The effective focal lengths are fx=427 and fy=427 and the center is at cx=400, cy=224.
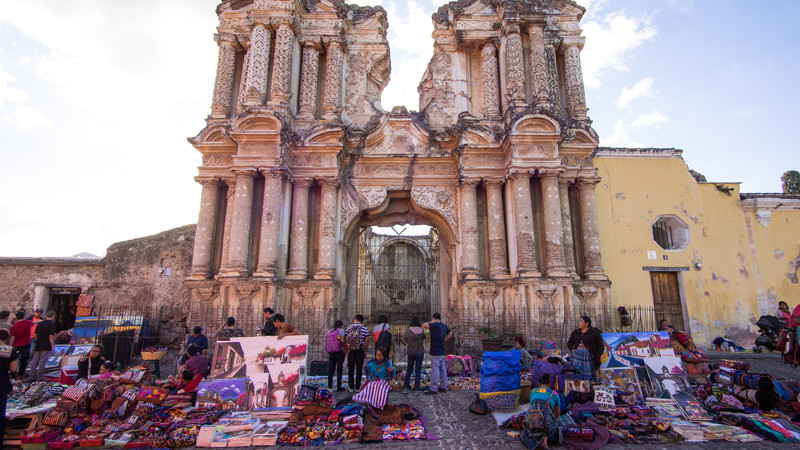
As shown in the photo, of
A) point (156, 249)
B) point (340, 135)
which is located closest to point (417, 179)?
point (340, 135)

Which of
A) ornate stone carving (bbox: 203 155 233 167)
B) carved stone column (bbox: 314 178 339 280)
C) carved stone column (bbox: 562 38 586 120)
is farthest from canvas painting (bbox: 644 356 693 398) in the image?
ornate stone carving (bbox: 203 155 233 167)

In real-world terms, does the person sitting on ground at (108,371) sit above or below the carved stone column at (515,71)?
below

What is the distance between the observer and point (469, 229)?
1127 centimetres

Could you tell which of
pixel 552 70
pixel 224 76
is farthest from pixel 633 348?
pixel 224 76

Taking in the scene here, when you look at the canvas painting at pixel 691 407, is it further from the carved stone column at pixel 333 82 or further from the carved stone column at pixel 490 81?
the carved stone column at pixel 333 82

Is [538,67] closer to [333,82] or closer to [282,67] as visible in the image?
[333,82]

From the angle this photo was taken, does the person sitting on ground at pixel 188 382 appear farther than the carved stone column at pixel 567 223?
No

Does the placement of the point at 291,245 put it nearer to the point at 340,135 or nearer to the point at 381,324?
the point at 340,135

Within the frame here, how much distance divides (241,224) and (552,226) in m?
7.70

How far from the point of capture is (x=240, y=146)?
35.4ft

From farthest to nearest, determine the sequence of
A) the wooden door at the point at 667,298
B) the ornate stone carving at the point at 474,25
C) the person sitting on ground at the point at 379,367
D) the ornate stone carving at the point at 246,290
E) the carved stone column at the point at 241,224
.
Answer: the ornate stone carving at the point at 474,25 < the wooden door at the point at 667,298 < the carved stone column at the point at 241,224 < the ornate stone carving at the point at 246,290 < the person sitting on ground at the point at 379,367

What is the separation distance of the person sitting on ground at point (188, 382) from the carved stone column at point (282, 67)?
7215 mm

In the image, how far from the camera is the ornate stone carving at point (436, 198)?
39.0ft

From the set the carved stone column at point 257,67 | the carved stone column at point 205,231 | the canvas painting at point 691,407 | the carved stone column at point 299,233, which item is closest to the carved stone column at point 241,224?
the carved stone column at point 205,231
